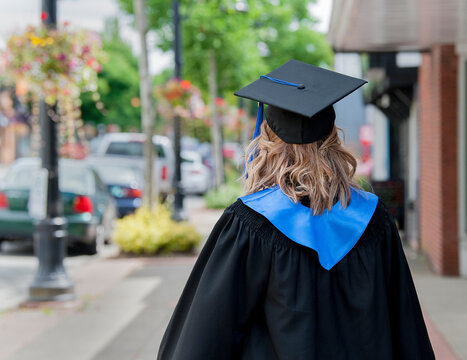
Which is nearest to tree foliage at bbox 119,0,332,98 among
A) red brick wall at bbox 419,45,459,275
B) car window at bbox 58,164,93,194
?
car window at bbox 58,164,93,194

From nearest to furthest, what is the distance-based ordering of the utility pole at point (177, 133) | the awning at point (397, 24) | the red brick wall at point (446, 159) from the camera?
the awning at point (397, 24), the red brick wall at point (446, 159), the utility pole at point (177, 133)

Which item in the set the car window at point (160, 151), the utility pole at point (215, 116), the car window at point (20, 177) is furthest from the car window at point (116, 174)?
the utility pole at point (215, 116)

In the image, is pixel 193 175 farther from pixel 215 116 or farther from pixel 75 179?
pixel 75 179

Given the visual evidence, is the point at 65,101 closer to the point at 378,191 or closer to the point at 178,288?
the point at 178,288

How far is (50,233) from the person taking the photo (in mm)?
7738

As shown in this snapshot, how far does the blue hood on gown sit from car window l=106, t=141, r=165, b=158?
16.5 metres

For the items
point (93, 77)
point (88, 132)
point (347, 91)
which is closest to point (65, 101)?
point (93, 77)

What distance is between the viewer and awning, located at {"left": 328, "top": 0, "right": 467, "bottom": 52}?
6.82 meters

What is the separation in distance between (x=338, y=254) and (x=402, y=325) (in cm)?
35

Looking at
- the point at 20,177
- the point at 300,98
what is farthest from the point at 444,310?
the point at 20,177

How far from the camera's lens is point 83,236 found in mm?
10953

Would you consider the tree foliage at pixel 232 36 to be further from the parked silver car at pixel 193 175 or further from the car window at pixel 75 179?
the car window at pixel 75 179

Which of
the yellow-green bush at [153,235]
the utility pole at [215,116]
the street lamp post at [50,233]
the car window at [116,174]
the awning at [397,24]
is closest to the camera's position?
the awning at [397,24]

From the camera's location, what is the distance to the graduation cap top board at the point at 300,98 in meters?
2.47
